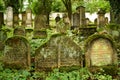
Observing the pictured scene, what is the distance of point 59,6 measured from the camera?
43188mm

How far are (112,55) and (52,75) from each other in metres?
1.90

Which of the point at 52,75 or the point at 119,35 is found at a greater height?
the point at 119,35

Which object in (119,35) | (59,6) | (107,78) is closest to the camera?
(107,78)

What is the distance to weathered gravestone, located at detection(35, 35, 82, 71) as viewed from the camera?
836cm

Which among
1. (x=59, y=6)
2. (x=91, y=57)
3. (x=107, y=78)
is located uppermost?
(x=59, y=6)

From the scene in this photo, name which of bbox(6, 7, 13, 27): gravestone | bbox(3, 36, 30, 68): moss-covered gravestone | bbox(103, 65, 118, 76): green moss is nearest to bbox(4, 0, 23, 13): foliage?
bbox(6, 7, 13, 27): gravestone

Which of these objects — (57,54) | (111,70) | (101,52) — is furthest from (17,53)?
(111,70)

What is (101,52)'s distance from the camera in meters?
8.38

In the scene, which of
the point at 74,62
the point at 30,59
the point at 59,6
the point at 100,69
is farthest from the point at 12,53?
the point at 59,6

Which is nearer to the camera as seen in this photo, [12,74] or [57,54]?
[12,74]

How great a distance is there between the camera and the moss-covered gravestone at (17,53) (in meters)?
8.41

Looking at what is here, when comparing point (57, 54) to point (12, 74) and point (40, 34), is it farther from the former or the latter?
point (40, 34)

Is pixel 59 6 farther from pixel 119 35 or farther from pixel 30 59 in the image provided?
pixel 30 59

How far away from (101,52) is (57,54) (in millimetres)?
1309
